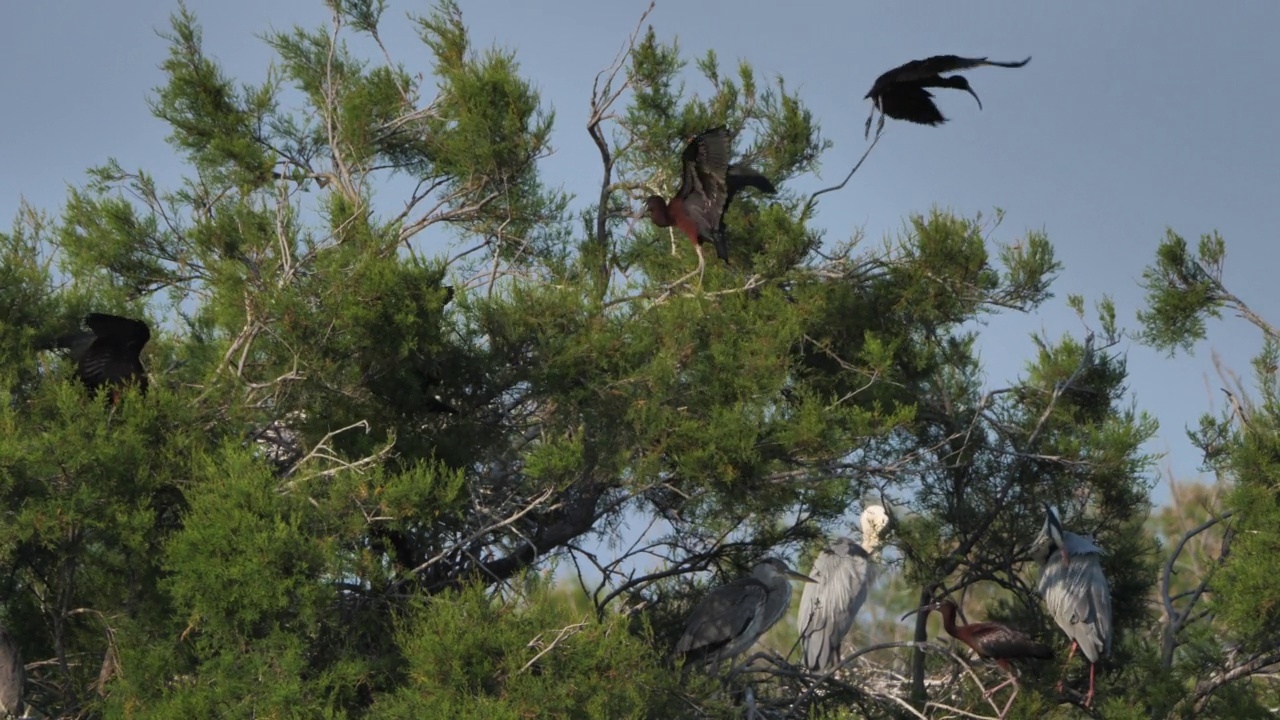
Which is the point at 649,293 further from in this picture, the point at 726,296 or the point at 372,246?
the point at 372,246

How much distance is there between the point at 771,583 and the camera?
8.19m

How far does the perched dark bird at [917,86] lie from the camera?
7.65 metres

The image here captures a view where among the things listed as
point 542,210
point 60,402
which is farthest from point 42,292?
point 542,210

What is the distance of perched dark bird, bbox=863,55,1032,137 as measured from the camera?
7.65m

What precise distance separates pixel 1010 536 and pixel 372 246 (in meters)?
4.07

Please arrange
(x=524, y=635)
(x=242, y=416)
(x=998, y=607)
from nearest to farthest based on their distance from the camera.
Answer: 1. (x=524, y=635)
2. (x=242, y=416)
3. (x=998, y=607)

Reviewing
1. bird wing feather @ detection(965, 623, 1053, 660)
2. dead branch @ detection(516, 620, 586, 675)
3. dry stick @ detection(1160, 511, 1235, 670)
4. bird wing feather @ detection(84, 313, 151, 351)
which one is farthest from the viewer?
dry stick @ detection(1160, 511, 1235, 670)

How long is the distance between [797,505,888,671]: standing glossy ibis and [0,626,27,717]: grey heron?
390 cm

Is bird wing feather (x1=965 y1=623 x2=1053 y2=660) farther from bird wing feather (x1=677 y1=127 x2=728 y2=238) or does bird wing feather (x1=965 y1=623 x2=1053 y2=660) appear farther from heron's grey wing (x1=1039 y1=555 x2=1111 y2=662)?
bird wing feather (x1=677 y1=127 x2=728 y2=238)

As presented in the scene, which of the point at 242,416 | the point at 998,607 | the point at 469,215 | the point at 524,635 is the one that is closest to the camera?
the point at 524,635

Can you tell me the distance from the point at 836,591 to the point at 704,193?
8.28 feet

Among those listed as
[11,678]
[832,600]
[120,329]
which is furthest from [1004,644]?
[11,678]

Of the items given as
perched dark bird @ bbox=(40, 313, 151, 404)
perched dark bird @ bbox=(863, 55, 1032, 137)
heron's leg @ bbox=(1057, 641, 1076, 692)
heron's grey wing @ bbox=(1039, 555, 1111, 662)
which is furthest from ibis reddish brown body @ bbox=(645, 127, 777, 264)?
heron's leg @ bbox=(1057, 641, 1076, 692)

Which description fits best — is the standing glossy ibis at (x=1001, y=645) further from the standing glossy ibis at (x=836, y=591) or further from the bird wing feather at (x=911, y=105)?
the bird wing feather at (x=911, y=105)
